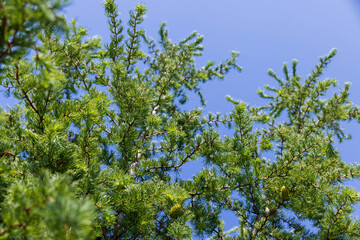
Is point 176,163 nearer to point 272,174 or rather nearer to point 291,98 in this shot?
point 272,174

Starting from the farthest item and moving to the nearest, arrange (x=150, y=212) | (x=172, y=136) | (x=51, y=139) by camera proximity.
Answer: (x=172, y=136) → (x=150, y=212) → (x=51, y=139)

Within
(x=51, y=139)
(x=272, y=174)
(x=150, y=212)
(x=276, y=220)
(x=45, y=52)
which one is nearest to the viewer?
→ (x=45, y=52)

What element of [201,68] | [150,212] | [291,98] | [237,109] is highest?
[201,68]

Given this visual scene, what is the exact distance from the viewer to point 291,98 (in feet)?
15.5

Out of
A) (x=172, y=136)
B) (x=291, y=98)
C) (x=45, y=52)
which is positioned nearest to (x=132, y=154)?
(x=172, y=136)

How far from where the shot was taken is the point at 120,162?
2797 millimetres

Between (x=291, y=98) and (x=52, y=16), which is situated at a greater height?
(x=291, y=98)

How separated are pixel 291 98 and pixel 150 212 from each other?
11.8ft

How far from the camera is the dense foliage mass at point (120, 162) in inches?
38.0

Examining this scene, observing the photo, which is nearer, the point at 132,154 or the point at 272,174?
the point at 272,174

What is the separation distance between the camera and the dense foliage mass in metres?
0.97

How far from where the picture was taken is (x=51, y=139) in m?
1.62

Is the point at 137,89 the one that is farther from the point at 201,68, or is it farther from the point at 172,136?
the point at 201,68

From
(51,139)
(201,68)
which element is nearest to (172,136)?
(51,139)
